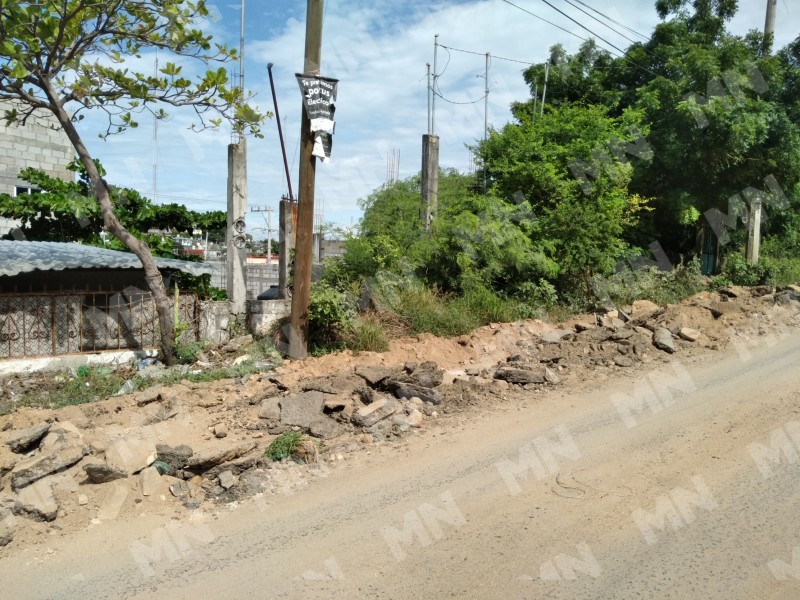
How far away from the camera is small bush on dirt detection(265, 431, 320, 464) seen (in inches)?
223

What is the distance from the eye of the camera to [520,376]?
7891mm

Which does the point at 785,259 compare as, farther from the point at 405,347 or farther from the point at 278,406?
the point at 278,406

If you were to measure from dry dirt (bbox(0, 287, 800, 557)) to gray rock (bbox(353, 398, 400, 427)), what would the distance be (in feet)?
0.07

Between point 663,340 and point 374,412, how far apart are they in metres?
5.14

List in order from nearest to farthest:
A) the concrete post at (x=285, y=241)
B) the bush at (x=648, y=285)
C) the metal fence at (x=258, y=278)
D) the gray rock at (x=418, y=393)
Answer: the gray rock at (x=418, y=393)
the concrete post at (x=285, y=241)
the bush at (x=648, y=285)
the metal fence at (x=258, y=278)

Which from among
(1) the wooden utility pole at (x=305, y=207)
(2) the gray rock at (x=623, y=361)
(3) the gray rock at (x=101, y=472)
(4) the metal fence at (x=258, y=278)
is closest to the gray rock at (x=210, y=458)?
(3) the gray rock at (x=101, y=472)

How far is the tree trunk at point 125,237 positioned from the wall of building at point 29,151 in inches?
351

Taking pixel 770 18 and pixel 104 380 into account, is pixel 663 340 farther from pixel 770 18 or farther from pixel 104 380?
pixel 770 18

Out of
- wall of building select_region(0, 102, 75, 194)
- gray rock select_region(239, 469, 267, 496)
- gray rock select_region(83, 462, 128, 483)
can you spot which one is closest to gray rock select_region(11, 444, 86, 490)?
gray rock select_region(83, 462, 128, 483)

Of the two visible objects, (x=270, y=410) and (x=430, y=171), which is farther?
(x=430, y=171)

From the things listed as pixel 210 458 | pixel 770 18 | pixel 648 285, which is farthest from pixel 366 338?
pixel 770 18

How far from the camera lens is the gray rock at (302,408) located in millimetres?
6430

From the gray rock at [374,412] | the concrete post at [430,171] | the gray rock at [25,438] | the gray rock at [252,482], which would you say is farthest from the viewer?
the concrete post at [430,171]

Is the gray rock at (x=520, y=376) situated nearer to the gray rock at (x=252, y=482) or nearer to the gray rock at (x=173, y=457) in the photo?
the gray rock at (x=252, y=482)
